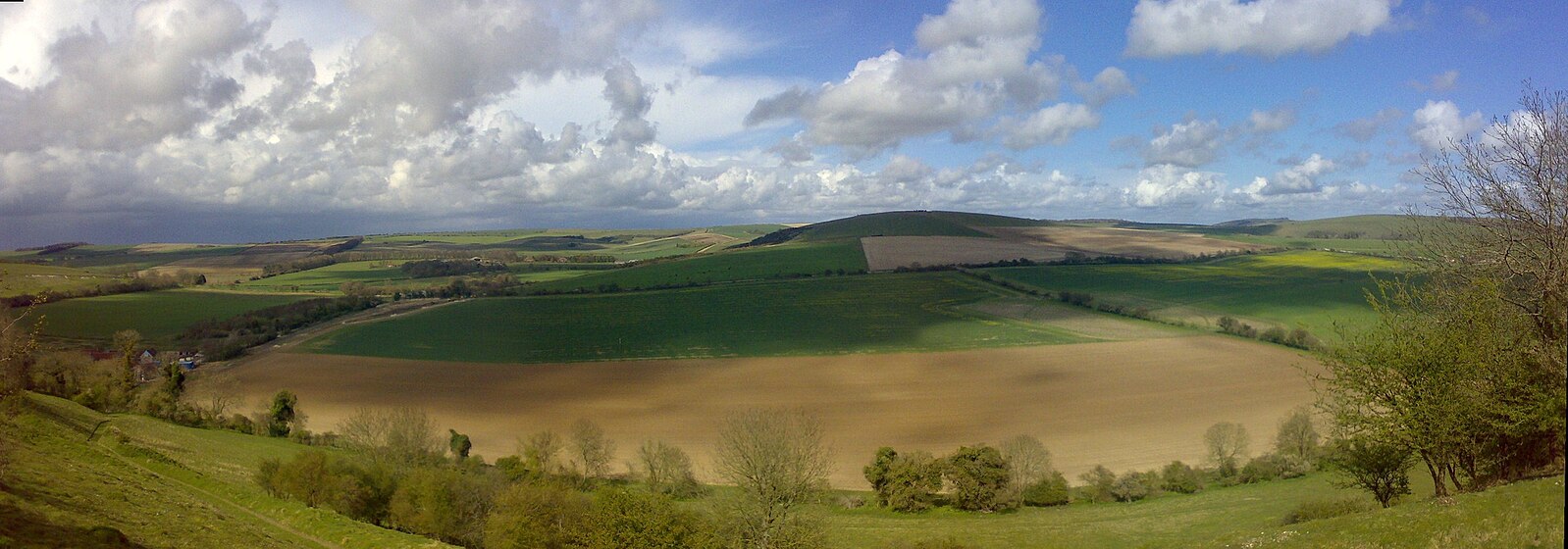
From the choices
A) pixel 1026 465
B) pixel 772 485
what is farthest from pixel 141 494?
pixel 1026 465

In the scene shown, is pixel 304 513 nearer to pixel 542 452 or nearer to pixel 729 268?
pixel 542 452

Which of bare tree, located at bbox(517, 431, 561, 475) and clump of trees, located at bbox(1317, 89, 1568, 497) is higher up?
clump of trees, located at bbox(1317, 89, 1568, 497)

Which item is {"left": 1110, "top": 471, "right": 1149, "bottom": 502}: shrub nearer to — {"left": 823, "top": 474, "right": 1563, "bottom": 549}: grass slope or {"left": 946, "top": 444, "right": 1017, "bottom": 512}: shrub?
{"left": 823, "top": 474, "right": 1563, "bottom": 549}: grass slope

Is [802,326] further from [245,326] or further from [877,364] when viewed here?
[245,326]

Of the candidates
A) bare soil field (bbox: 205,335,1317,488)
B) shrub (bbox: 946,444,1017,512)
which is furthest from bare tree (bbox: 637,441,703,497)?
shrub (bbox: 946,444,1017,512)

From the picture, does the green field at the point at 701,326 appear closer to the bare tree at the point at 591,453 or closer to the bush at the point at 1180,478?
the bare tree at the point at 591,453

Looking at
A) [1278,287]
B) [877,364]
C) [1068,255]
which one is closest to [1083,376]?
[877,364]

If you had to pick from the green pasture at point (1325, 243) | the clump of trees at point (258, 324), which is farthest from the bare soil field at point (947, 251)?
the clump of trees at point (258, 324)
